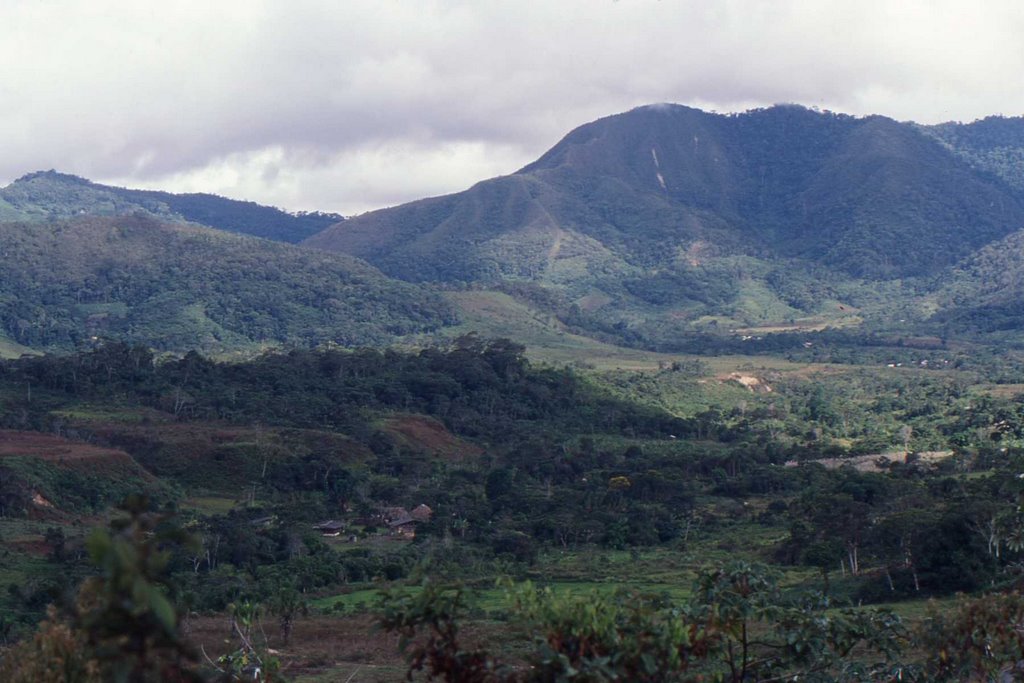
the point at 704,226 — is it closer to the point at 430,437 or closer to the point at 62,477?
the point at 430,437

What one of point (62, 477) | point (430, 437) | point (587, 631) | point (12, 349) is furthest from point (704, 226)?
point (587, 631)

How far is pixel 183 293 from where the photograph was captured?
105 meters

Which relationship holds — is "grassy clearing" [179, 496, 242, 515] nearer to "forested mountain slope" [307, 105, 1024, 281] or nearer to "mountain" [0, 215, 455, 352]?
"mountain" [0, 215, 455, 352]

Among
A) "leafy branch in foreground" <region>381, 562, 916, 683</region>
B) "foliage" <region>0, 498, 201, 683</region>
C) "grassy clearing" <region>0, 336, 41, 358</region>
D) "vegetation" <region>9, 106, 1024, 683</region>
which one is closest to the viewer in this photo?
"foliage" <region>0, 498, 201, 683</region>

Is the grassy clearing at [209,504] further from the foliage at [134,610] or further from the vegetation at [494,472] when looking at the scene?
the foliage at [134,610]

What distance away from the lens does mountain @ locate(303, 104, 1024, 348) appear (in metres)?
146

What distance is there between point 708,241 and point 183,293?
93.9 m

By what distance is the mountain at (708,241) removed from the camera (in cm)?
14650

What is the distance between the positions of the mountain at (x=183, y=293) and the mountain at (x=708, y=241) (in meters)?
27.7

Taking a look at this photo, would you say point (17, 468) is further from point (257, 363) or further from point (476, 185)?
point (476, 185)

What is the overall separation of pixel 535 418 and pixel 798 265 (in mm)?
110191

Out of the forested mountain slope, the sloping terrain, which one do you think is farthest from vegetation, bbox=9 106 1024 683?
the forested mountain slope

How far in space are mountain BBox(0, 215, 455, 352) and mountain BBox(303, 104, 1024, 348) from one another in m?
27.7

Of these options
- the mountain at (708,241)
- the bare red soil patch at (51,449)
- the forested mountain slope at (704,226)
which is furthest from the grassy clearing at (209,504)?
the forested mountain slope at (704,226)
